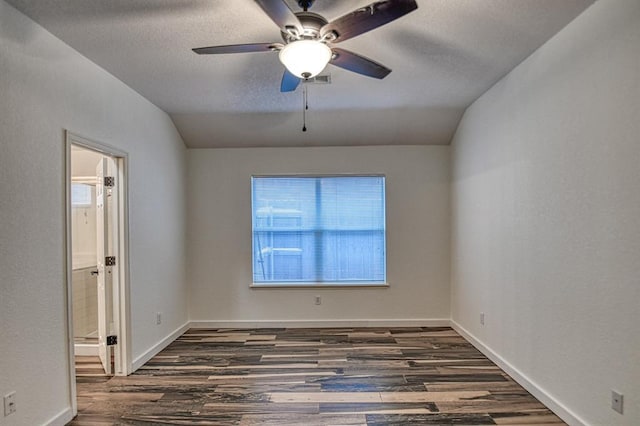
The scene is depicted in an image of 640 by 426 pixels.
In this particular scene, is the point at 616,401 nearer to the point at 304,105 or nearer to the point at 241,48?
the point at 241,48

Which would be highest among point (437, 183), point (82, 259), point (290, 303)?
point (437, 183)

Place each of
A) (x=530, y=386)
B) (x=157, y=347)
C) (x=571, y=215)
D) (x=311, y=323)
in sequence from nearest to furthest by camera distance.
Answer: (x=571, y=215) < (x=530, y=386) < (x=157, y=347) < (x=311, y=323)

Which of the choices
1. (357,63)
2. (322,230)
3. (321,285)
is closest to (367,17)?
(357,63)

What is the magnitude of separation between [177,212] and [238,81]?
6.43ft

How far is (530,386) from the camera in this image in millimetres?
2939

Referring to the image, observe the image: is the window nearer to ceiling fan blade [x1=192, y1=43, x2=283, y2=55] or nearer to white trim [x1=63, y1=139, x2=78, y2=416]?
white trim [x1=63, y1=139, x2=78, y2=416]

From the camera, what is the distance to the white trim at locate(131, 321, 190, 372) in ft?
11.6

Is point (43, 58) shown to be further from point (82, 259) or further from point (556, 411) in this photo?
point (556, 411)

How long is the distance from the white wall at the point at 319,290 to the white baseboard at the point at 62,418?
7.49 ft

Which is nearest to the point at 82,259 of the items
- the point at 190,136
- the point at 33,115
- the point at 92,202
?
the point at 92,202

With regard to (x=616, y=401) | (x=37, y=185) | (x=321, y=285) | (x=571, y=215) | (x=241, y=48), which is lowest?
(x=616, y=401)

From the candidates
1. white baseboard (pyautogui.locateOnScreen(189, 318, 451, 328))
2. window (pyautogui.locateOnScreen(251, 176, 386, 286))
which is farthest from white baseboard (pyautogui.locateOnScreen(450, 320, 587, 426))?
window (pyautogui.locateOnScreen(251, 176, 386, 286))

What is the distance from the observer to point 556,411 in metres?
2.61

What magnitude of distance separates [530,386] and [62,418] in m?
3.43
